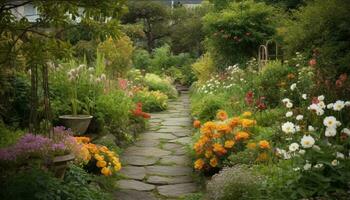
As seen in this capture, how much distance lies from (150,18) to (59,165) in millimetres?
19341

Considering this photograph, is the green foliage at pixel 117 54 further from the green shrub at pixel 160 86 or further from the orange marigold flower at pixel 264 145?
the orange marigold flower at pixel 264 145

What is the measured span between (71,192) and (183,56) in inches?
686

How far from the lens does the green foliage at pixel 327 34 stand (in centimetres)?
692

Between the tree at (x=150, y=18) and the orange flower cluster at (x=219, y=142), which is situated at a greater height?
the tree at (x=150, y=18)

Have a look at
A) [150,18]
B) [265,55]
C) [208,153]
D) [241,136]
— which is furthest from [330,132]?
[150,18]

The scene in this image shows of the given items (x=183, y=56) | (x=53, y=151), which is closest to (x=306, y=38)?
(x=53, y=151)

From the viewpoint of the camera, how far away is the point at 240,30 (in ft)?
43.7

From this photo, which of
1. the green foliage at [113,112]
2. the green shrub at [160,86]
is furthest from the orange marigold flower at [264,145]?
the green shrub at [160,86]

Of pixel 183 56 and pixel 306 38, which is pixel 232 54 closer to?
pixel 306 38

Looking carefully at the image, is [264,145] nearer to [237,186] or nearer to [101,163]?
[237,186]

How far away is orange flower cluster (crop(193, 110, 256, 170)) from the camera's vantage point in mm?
5711

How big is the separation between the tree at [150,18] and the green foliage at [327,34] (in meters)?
14.8

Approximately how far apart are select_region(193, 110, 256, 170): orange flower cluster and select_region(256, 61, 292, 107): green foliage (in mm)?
2035

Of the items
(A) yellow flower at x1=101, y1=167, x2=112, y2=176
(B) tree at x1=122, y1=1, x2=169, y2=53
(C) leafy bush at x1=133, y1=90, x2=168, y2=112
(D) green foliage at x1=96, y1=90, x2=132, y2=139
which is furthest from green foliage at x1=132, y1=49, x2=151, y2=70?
(A) yellow flower at x1=101, y1=167, x2=112, y2=176
